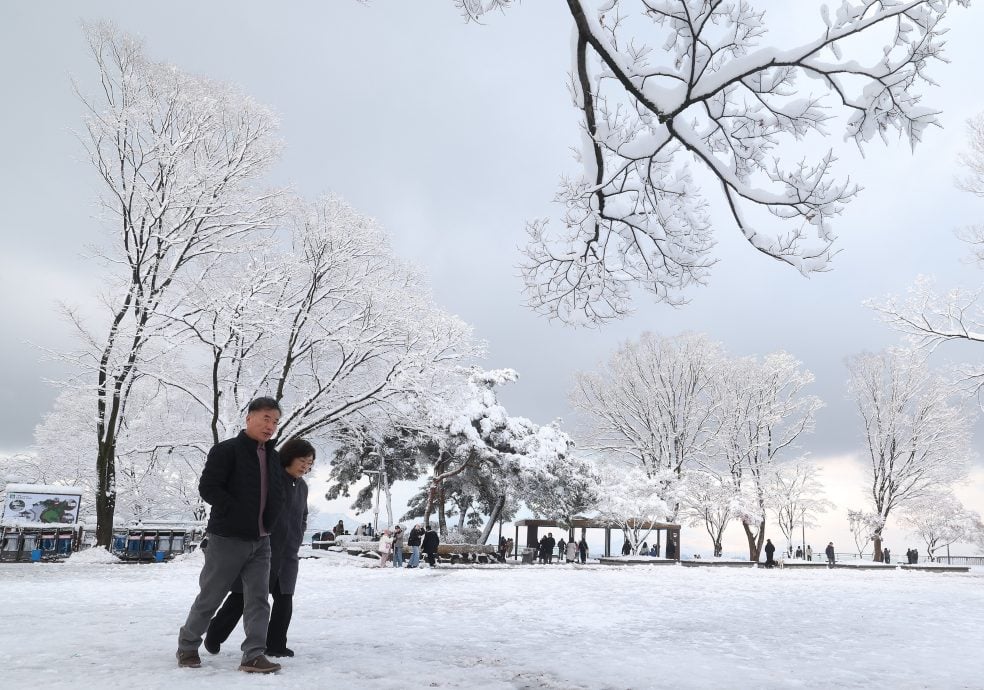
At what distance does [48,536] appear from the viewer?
18328 millimetres

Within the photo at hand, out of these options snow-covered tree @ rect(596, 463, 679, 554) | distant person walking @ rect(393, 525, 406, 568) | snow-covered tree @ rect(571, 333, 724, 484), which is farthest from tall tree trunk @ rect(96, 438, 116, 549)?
snow-covered tree @ rect(571, 333, 724, 484)

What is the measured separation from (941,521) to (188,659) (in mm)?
57042

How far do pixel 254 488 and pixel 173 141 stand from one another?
64.6 ft

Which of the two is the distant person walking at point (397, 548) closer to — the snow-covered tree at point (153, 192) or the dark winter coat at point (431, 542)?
the dark winter coat at point (431, 542)

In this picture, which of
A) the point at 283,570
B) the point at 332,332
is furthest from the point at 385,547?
the point at 283,570

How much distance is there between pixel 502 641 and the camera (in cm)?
609

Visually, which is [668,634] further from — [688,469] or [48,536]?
[688,469]

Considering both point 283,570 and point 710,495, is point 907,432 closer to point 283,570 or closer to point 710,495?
point 710,495

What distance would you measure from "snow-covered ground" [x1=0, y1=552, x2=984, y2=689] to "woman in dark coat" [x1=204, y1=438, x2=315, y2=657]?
7.3 inches

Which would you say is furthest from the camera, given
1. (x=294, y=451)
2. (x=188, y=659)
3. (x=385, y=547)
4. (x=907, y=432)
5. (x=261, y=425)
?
(x=907, y=432)

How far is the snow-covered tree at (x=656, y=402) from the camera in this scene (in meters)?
37.3

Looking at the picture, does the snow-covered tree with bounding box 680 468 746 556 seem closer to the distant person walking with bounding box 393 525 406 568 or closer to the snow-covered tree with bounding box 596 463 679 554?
the snow-covered tree with bounding box 596 463 679 554

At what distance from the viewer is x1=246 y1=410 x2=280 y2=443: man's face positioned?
4507 mm

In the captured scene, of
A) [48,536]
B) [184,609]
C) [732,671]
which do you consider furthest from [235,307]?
[732,671]
